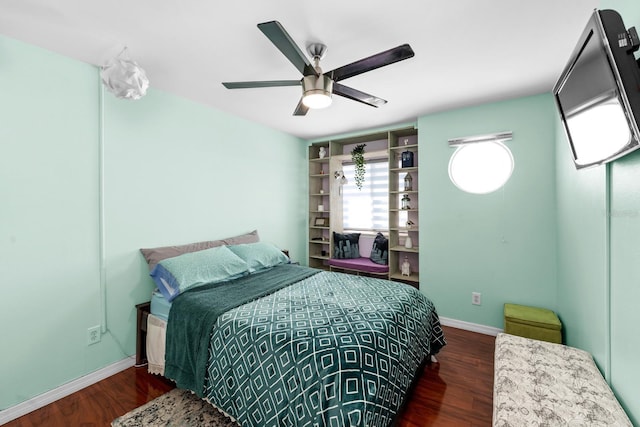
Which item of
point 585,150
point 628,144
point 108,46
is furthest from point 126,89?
point 585,150

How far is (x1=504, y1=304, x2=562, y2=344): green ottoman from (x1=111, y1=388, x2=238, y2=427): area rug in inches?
98.7

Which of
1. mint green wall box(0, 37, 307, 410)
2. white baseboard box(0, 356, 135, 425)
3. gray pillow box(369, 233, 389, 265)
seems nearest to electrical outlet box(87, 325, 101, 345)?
mint green wall box(0, 37, 307, 410)

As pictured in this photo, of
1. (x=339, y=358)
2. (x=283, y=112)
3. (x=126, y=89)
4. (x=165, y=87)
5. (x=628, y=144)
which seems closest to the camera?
(x=628, y=144)

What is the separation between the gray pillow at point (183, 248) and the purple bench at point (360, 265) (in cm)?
131

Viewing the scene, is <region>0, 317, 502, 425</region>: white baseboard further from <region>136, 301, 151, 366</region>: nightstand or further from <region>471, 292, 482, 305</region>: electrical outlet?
<region>471, 292, 482, 305</region>: electrical outlet

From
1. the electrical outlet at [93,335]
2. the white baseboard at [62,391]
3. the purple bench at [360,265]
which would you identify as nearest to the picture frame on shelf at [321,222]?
the purple bench at [360,265]

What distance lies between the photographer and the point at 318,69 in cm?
175

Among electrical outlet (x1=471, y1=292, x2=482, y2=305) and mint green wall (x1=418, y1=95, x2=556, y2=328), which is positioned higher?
mint green wall (x1=418, y1=95, x2=556, y2=328)

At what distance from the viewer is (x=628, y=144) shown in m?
1.06

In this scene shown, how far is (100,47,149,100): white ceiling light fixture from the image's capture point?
1.82 metres

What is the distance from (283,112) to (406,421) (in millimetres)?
3151

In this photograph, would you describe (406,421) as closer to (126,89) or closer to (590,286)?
(590,286)

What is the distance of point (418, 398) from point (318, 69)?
8.00 feet

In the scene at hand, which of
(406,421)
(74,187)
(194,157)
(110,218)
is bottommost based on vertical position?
(406,421)
